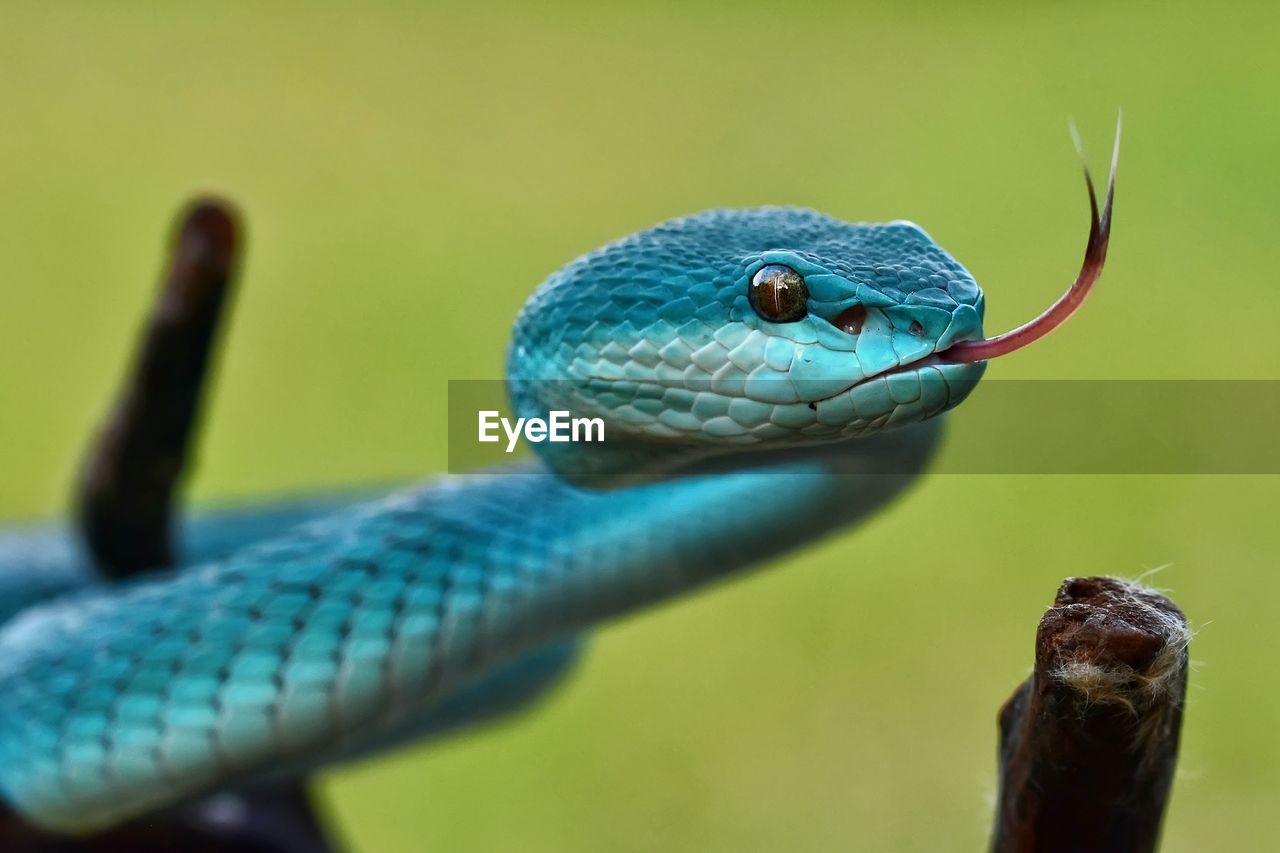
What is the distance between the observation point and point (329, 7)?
180 inches

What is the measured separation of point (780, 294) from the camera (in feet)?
3.02

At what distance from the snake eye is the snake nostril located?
0.09 feet

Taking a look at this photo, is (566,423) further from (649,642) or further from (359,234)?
(359,234)

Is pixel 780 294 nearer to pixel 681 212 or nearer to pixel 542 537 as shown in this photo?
pixel 542 537

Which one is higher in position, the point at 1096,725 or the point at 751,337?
the point at 751,337

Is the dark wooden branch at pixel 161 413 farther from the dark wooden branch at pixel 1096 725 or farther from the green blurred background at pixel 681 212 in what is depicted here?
the dark wooden branch at pixel 1096 725

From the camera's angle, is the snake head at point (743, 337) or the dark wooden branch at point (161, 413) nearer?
the snake head at point (743, 337)

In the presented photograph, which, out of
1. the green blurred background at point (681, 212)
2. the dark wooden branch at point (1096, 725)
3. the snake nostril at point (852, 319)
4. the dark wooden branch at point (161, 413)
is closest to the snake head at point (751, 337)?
the snake nostril at point (852, 319)

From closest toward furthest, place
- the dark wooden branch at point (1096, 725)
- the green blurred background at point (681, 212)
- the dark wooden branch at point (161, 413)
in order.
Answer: the dark wooden branch at point (1096, 725)
the dark wooden branch at point (161, 413)
the green blurred background at point (681, 212)

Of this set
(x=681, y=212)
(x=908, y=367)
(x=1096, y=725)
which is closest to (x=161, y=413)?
(x=908, y=367)

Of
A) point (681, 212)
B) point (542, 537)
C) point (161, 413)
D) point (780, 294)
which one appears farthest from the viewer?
point (681, 212)

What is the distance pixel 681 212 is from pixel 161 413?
165cm

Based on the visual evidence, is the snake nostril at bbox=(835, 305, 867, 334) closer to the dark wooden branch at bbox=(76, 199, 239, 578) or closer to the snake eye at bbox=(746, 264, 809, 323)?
the snake eye at bbox=(746, 264, 809, 323)

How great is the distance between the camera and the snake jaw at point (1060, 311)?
2.65 ft
